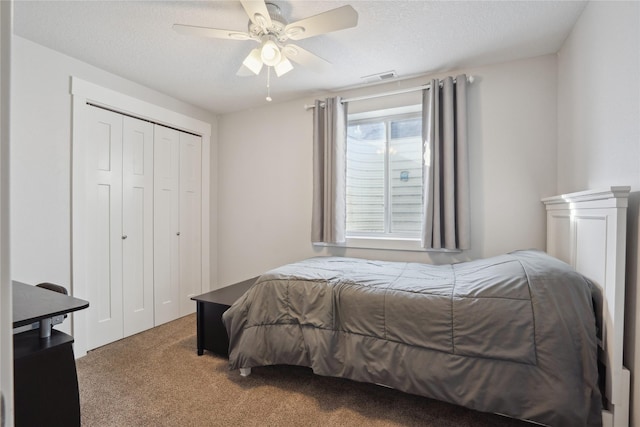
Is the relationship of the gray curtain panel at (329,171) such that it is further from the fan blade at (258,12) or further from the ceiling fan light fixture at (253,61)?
the fan blade at (258,12)

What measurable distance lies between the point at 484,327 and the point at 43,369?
1860mm

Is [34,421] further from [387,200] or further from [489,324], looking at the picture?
[387,200]

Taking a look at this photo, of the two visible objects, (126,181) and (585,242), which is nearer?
(585,242)

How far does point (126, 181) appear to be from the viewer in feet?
9.30

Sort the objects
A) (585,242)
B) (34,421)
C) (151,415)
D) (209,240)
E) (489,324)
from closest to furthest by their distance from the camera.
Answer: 1. (34,421)
2. (489,324)
3. (585,242)
4. (151,415)
5. (209,240)

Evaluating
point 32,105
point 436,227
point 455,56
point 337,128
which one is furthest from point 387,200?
point 32,105

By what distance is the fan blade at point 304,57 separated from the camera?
1.87m

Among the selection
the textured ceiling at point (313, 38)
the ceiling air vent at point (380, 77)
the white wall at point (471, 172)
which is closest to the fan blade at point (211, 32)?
the textured ceiling at point (313, 38)

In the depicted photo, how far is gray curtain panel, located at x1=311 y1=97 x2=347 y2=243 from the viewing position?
295 centimetres

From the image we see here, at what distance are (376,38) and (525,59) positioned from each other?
49.2 inches

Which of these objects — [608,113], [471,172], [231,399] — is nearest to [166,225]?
[231,399]

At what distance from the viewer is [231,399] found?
1830 millimetres

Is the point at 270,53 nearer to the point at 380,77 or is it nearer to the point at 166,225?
the point at 380,77

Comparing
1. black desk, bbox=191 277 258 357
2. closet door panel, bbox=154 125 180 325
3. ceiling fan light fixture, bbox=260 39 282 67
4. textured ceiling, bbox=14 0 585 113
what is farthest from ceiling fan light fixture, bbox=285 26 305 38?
closet door panel, bbox=154 125 180 325
